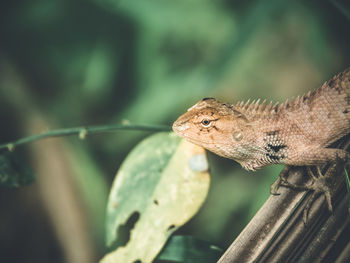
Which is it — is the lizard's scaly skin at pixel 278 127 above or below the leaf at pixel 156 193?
above

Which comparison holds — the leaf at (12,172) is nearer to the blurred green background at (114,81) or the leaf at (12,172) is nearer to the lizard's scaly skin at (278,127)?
the lizard's scaly skin at (278,127)

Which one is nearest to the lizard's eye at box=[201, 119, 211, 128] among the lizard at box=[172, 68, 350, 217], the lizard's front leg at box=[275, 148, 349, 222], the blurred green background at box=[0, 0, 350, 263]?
the lizard at box=[172, 68, 350, 217]

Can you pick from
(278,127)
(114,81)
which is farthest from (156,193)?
(114,81)

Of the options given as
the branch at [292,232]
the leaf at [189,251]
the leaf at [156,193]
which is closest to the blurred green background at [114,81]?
the leaf at [156,193]

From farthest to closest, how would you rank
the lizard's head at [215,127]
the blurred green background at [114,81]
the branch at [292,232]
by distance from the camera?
1. the blurred green background at [114,81]
2. the lizard's head at [215,127]
3. the branch at [292,232]

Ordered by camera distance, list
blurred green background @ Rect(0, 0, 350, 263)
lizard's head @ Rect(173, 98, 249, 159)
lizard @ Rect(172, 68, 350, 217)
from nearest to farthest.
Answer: lizard @ Rect(172, 68, 350, 217)
lizard's head @ Rect(173, 98, 249, 159)
blurred green background @ Rect(0, 0, 350, 263)

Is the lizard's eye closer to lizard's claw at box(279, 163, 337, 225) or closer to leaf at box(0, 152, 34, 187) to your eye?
lizard's claw at box(279, 163, 337, 225)

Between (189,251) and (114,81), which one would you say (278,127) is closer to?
(189,251)
